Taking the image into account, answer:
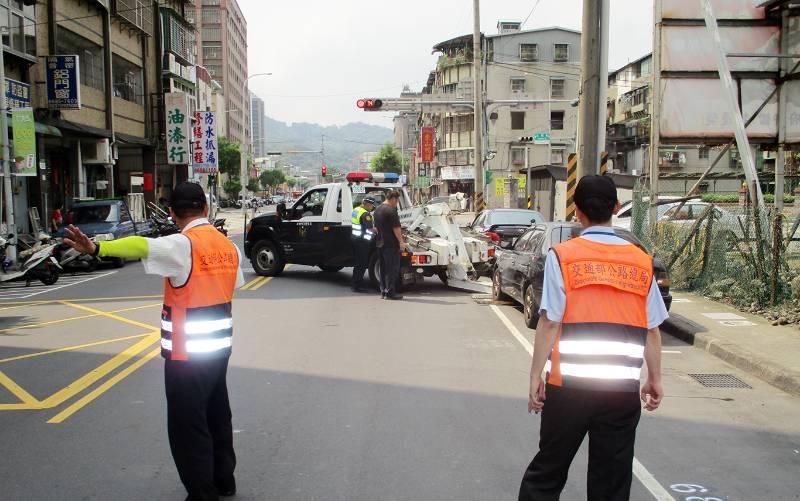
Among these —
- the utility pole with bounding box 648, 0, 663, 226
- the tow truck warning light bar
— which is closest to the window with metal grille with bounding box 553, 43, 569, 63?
the utility pole with bounding box 648, 0, 663, 226

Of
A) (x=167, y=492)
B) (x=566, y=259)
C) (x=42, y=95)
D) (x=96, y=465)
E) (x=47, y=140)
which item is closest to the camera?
(x=566, y=259)

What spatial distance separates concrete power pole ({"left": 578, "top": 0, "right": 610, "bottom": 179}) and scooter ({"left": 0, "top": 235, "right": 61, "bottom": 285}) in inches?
368

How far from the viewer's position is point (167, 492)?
15.3 feet

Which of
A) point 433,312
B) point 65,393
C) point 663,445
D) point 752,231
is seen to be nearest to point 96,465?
point 65,393

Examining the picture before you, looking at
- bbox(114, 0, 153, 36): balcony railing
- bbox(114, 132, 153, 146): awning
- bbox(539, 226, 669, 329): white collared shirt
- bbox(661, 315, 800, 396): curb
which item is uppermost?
bbox(114, 0, 153, 36): balcony railing

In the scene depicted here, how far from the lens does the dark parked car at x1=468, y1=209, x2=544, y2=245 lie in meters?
19.7

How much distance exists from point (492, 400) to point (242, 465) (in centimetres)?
260

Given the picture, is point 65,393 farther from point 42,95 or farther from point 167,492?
point 42,95

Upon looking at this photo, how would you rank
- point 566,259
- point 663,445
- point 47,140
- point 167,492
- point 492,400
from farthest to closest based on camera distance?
point 47,140, point 492,400, point 663,445, point 167,492, point 566,259

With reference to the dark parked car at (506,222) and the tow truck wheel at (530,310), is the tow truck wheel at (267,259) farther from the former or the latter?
the tow truck wheel at (530,310)

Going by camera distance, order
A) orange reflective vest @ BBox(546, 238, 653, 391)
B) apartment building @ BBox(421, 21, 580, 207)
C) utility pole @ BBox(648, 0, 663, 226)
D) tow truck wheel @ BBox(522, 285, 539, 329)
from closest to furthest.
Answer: orange reflective vest @ BBox(546, 238, 653, 391) → tow truck wheel @ BBox(522, 285, 539, 329) → utility pole @ BBox(648, 0, 663, 226) → apartment building @ BBox(421, 21, 580, 207)

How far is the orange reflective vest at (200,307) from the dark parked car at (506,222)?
15.5 metres

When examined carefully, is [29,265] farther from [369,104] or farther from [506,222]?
[369,104]

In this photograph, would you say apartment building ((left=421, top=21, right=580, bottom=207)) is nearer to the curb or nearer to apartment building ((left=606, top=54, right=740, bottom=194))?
apartment building ((left=606, top=54, right=740, bottom=194))
